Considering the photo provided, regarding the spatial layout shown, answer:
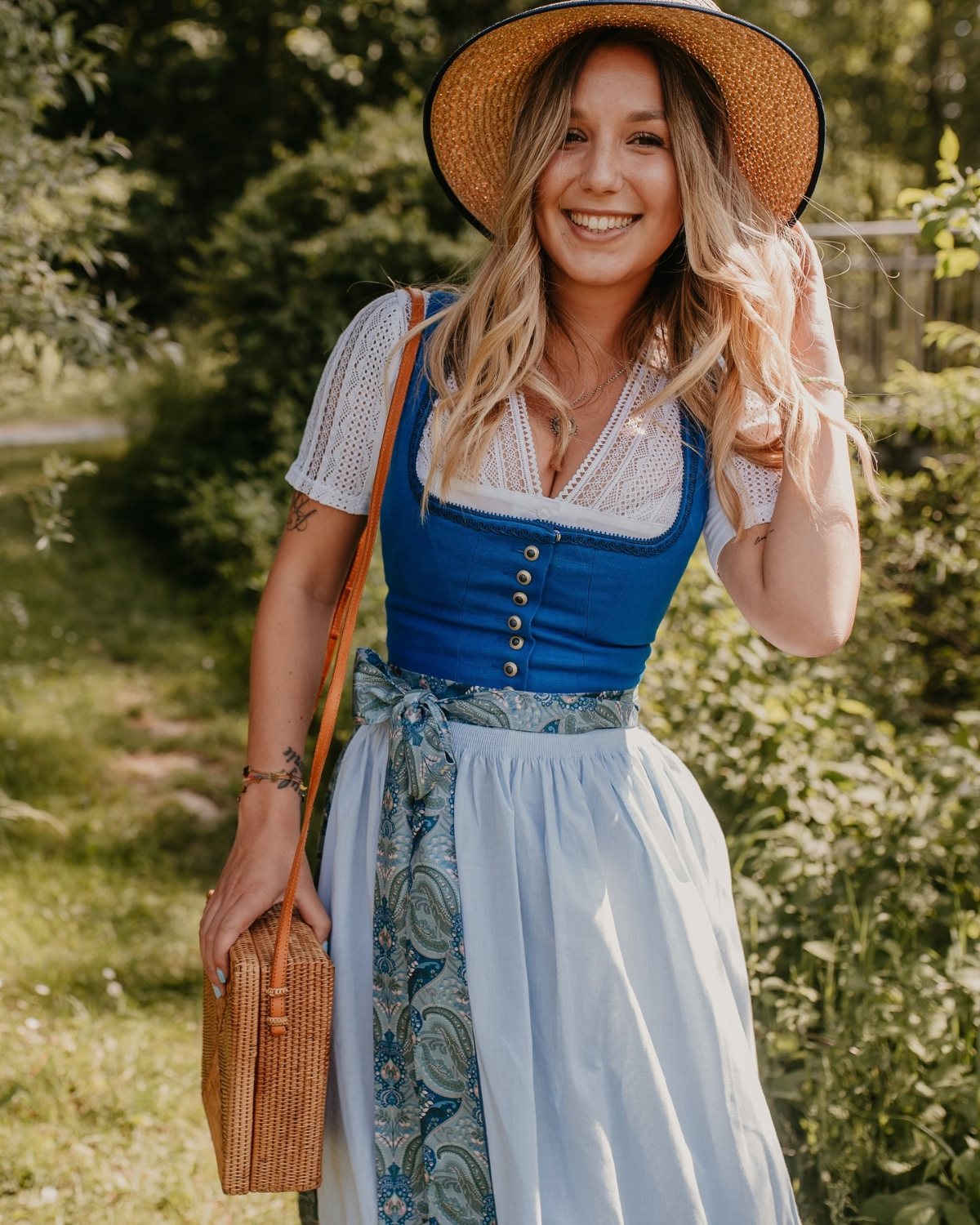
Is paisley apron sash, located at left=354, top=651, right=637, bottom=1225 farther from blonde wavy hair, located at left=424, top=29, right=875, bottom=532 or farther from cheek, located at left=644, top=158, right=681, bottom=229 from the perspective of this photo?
cheek, located at left=644, top=158, right=681, bottom=229

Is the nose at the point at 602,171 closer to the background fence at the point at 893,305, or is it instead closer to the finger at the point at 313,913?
the finger at the point at 313,913

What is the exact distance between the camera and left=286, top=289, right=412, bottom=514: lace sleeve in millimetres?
1633

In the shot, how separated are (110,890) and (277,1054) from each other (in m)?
2.62

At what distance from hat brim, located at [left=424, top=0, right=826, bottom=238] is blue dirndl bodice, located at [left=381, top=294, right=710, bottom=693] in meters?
0.43

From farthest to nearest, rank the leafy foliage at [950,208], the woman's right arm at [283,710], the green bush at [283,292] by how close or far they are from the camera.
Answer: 1. the green bush at [283,292]
2. the leafy foliage at [950,208]
3. the woman's right arm at [283,710]

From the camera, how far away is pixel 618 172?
5.16 feet

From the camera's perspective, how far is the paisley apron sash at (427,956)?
1463mm

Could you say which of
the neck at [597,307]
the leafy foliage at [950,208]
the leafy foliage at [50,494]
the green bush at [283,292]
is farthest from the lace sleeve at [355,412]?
the green bush at [283,292]

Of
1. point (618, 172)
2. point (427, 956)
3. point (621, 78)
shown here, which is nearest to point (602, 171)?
point (618, 172)

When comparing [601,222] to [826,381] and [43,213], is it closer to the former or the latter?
[826,381]

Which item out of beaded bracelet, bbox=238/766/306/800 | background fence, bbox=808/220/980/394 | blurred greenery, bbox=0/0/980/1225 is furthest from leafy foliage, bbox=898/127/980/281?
background fence, bbox=808/220/980/394

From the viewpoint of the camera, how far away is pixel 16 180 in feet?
10.5

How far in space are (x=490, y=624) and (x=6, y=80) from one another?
2.74m

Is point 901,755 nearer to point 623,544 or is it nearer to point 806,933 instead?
point 806,933
